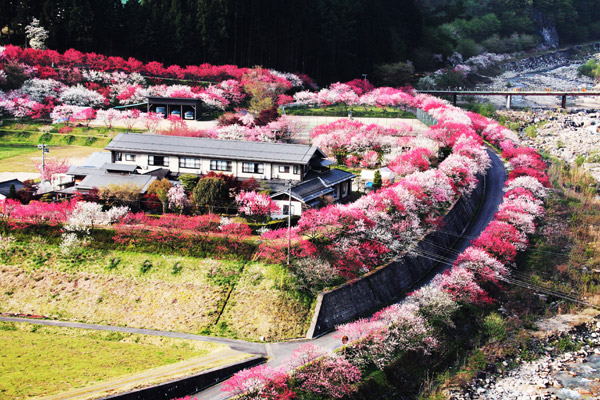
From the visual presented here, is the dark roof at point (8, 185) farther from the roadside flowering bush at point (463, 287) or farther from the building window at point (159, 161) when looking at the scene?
the roadside flowering bush at point (463, 287)

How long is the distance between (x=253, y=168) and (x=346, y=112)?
80.3 feet

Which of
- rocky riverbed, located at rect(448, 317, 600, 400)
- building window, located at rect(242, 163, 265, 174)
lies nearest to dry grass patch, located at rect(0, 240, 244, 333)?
building window, located at rect(242, 163, 265, 174)

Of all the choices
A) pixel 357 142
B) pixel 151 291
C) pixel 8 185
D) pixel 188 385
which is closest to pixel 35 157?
pixel 8 185

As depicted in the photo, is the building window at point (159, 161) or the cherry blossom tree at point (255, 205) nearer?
the cherry blossom tree at point (255, 205)

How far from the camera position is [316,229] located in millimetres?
34031

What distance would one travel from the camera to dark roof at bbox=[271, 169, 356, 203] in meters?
37.5

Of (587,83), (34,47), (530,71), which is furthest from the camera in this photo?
(530,71)

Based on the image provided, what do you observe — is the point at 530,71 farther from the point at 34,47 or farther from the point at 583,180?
the point at 34,47

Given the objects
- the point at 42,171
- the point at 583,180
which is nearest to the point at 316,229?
the point at 42,171

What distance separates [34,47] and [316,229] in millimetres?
47400

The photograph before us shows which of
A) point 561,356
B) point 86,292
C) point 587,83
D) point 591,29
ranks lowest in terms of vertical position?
point 561,356

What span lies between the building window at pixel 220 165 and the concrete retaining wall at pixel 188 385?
17400 mm

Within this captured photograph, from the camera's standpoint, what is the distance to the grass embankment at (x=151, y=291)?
1171 inches

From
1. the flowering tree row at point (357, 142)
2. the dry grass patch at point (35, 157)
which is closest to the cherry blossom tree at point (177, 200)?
the dry grass patch at point (35, 157)
